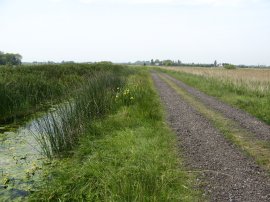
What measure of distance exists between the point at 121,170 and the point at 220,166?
2.10 m

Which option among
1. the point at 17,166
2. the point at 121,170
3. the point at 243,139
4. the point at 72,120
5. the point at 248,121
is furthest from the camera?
the point at 248,121

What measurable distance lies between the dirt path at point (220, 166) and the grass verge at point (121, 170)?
1.09ft

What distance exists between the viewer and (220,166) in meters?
5.36

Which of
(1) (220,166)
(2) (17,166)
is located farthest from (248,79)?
(2) (17,166)

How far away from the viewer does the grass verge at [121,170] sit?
160 inches

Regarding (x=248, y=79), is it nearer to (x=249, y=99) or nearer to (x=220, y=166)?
(x=249, y=99)

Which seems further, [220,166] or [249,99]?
[249,99]

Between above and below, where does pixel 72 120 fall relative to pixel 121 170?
above

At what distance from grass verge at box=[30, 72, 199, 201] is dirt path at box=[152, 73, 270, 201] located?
331 mm

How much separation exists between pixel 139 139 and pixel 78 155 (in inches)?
58.0

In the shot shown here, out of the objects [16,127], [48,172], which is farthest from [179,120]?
[16,127]

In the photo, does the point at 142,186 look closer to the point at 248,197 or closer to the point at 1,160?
the point at 248,197

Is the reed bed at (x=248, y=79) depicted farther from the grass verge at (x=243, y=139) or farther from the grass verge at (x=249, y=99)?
the grass verge at (x=243, y=139)

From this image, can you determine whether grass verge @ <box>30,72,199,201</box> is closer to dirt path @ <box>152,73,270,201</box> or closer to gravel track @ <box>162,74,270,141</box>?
dirt path @ <box>152,73,270,201</box>
